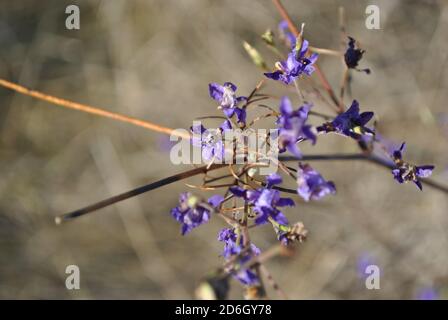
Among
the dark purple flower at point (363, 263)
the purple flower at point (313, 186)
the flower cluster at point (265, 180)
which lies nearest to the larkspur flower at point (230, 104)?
the flower cluster at point (265, 180)

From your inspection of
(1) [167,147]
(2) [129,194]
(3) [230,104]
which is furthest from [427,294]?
(2) [129,194]

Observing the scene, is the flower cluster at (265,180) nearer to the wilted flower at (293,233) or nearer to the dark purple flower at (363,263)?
the wilted flower at (293,233)

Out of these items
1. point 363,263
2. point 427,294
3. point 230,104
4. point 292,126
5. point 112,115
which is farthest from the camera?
point 363,263

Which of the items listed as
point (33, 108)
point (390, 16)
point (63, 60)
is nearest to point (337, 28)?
point (390, 16)

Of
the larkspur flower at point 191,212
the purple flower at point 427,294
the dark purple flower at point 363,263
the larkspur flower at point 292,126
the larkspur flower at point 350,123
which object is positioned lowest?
the larkspur flower at point 191,212

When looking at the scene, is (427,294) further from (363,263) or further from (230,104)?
(230,104)

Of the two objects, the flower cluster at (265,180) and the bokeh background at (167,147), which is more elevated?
the bokeh background at (167,147)
